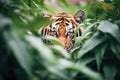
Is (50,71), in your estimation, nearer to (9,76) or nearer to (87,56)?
(9,76)

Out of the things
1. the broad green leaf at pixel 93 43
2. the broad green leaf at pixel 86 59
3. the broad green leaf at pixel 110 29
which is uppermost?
the broad green leaf at pixel 110 29

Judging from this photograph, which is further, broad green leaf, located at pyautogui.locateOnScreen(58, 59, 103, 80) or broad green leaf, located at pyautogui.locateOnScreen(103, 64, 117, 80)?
broad green leaf, located at pyautogui.locateOnScreen(103, 64, 117, 80)

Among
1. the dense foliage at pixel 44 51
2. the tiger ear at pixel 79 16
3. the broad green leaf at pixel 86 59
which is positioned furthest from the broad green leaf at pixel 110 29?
the tiger ear at pixel 79 16

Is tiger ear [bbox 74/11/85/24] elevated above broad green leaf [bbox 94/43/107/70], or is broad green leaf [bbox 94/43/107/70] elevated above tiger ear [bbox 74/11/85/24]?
broad green leaf [bbox 94/43/107/70]

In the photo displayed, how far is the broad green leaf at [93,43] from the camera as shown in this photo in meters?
1.41

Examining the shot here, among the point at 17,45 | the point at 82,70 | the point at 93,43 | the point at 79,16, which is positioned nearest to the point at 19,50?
the point at 17,45

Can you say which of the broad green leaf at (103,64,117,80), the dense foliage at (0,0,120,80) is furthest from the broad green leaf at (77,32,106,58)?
the broad green leaf at (103,64,117,80)

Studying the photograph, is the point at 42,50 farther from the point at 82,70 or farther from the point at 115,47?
the point at 115,47

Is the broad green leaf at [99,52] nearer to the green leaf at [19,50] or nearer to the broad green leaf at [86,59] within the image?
the broad green leaf at [86,59]

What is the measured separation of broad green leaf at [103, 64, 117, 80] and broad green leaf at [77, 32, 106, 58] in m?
0.10

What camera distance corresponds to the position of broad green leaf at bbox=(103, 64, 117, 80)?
136 cm

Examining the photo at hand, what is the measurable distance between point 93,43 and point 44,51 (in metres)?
0.60

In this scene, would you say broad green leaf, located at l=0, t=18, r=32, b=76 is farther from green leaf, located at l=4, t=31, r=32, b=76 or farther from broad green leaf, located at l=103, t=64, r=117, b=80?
broad green leaf, located at l=103, t=64, r=117, b=80

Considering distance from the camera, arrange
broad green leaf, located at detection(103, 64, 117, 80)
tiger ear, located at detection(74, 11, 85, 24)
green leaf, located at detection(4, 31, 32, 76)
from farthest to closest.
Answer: tiger ear, located at detection(74, 11, 85, 24) < broad green leaf, located at detection(103, 64, 117, 80) < green leaf, located at detection(4, 31, 32, 76)
